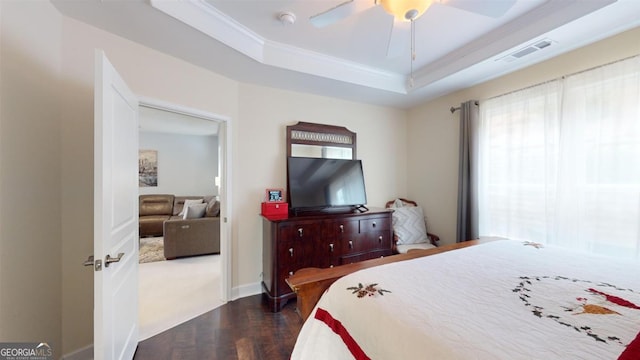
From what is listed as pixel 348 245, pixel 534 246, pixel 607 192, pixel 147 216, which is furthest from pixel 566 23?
pixel 147 216

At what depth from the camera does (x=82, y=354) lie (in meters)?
1.75

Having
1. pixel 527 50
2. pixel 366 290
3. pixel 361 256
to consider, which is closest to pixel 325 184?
pixel 361 256

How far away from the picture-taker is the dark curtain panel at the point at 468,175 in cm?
285

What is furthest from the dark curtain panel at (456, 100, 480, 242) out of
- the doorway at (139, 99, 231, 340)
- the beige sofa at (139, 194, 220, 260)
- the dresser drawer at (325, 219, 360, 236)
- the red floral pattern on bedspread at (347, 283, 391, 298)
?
the beige sofa at (139, 194, 220, 260)

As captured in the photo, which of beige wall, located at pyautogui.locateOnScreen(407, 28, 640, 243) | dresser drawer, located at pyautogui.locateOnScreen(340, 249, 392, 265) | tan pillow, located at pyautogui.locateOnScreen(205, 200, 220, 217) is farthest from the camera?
tan pillow, located at pyautogui.locateOnScreen(205, 200, 220, 217)

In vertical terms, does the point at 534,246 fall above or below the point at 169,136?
below

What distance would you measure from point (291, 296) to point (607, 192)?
2.97m

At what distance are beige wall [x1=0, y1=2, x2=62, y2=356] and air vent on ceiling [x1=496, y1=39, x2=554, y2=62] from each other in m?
3.56

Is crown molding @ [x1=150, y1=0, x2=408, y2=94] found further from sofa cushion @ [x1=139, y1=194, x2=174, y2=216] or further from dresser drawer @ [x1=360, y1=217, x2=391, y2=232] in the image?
sofa cushion @ [x1=139, y1=194, x2=174, y2=216]

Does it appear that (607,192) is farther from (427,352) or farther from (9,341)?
(9,341)

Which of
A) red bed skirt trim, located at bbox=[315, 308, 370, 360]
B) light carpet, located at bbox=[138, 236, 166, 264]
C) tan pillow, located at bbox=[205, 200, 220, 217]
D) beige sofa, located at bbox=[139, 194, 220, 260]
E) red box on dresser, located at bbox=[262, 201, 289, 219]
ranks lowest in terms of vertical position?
light carpet, located at bbox=[138, 236, 166, 264]

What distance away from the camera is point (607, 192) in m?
1.96

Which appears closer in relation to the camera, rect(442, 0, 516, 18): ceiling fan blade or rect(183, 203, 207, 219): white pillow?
rect(442, 0, 516, 18): ceiling fan blade

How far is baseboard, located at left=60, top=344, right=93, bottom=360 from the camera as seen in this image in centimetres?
170
